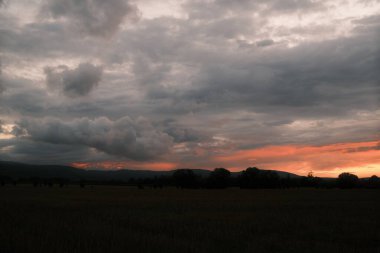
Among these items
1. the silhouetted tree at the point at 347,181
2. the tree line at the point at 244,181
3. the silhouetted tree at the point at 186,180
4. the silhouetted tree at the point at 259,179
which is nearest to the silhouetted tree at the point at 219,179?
the tree line at the point at 244,181

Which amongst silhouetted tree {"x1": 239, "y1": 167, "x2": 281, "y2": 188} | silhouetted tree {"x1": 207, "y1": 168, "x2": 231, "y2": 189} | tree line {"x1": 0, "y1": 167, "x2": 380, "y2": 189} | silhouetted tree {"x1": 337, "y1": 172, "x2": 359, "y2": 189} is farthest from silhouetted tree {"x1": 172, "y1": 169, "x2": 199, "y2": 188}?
silhouetted tree {"x1": 337, "y1": 172, "x2": 359, "y2": 189}

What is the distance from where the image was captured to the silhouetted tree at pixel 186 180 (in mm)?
152250

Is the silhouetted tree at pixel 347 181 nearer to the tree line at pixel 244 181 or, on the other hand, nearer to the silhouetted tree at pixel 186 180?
the tree line at pixel 244 181

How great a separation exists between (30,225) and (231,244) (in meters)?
13.4

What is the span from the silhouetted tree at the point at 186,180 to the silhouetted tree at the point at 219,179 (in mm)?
5746

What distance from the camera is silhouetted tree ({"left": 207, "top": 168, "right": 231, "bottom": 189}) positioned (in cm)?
14938

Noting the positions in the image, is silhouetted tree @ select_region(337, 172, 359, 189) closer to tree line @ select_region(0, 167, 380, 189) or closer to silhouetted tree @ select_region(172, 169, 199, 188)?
tree line @ select_region(0, 167, 380, 189)

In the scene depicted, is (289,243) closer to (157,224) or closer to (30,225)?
(157,224)

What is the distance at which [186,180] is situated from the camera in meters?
152

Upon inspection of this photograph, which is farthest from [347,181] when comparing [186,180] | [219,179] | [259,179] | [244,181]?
[186,180]

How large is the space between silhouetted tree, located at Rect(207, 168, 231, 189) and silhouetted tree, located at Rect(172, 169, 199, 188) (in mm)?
5746

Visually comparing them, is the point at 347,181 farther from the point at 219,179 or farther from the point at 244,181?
the point at 219,179

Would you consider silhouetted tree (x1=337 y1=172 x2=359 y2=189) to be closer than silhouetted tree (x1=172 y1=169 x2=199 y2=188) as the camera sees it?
No

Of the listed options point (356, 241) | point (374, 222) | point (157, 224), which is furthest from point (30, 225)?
point (374, 222)
